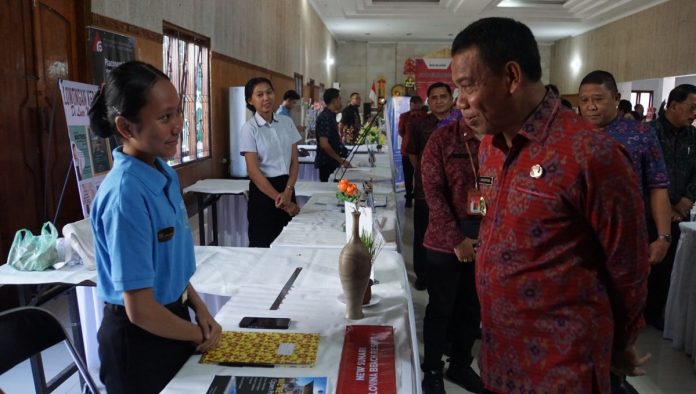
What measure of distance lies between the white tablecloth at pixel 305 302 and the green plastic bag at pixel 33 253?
63 cm

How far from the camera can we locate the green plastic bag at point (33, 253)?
2.15 metres

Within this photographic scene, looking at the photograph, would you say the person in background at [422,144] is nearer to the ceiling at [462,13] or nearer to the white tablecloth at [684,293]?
the white tablecloth at [684,293]

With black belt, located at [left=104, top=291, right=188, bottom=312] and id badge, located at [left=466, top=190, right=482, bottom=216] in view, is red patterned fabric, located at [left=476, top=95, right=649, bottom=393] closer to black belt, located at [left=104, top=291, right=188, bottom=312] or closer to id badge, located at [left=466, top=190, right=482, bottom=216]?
black belt, located at [left=104, top=291, right=188, bottom=312]

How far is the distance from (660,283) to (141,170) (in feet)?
10.7

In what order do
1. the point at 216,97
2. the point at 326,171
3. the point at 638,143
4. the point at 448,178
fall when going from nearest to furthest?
the point at 448,178
the point at 638,143
the point at 326,171
the point at 216,97

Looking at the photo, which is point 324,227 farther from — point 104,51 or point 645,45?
point 645,45

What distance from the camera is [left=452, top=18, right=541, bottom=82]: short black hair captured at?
1.08 metres

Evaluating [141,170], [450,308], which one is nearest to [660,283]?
[450,308]

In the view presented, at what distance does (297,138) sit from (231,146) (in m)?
3.84

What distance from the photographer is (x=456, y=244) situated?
218 centimetres

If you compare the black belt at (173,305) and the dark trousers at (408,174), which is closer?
the black belt at (173,305)

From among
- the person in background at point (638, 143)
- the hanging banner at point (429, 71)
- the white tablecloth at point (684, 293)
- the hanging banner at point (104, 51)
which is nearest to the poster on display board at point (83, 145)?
the hanging banner at point (104, 51)

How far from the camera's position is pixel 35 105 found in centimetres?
330

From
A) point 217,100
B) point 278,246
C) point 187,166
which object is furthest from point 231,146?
point 278,246
